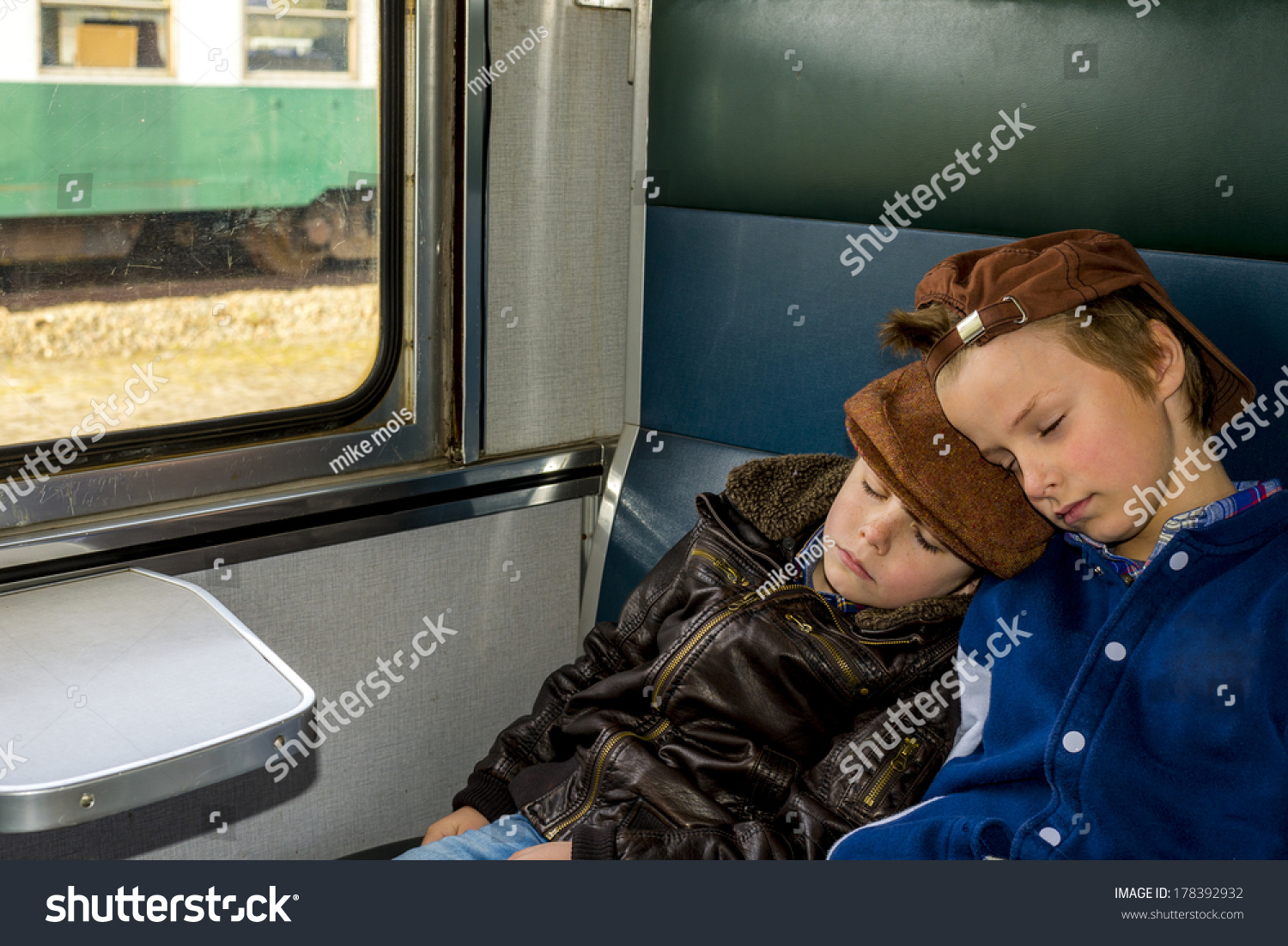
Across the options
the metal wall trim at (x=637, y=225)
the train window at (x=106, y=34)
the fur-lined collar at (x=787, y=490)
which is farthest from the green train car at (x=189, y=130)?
the fur-lined collar at (x=787, y=490)

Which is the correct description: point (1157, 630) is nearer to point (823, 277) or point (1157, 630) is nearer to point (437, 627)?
point (823, 277)

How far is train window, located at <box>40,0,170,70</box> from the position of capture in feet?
5.35

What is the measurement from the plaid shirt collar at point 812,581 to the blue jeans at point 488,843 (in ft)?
Result: 1.67

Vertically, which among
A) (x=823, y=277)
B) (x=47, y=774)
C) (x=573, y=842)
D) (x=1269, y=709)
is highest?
(x=823, y=277)

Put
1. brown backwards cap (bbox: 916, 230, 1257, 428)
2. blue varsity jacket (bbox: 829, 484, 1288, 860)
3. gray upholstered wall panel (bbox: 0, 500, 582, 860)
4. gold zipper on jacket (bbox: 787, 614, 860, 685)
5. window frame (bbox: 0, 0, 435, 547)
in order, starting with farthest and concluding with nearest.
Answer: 1. gray upholstered wall panel (bbox: 0, 500, 582, 860)
2. window frame (bbox: 0, 0, 435, 547)
3. gold zipper on jacket (bbox: 787, 614, 860, 685)
4. brown backwards cap (bbox: 916, 230, 1257, 428)
5. blue varsity jacket (bbox: 829, 484, 1288, 860)

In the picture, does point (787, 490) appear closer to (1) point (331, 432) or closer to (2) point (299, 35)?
(1) point (331, 432)

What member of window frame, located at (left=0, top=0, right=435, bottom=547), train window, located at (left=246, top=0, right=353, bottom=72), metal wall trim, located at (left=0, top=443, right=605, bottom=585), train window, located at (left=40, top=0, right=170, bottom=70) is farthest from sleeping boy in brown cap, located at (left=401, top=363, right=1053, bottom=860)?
train window, located at (left=40, top=0, right=170, bottom=70)

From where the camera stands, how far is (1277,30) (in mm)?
1427

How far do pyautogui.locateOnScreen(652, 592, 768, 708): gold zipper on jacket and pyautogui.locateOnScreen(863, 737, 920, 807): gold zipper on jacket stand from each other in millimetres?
284

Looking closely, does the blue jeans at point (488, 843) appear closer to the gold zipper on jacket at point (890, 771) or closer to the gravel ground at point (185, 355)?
the gold zipper on jacket at point (890, 771)

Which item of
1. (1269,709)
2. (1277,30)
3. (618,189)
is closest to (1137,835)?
(1269,709)

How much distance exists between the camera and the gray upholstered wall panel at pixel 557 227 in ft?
6.74

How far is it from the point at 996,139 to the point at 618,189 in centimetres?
73

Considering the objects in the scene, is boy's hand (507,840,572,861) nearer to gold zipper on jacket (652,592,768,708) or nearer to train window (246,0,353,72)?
gold zipper on jacket (652,592,768,708)
